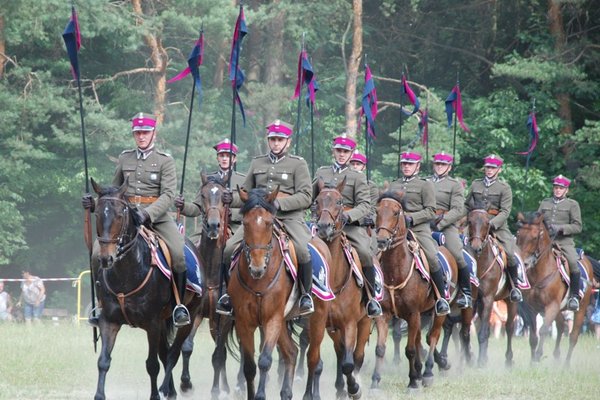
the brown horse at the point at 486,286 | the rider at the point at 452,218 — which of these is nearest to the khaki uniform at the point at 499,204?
the brown horse at the point at 486,286

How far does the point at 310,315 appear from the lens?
12.9 meters

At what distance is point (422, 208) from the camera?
16.3 metres

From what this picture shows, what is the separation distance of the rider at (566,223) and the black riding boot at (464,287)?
3.76 meters

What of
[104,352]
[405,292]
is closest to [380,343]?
[405,292]

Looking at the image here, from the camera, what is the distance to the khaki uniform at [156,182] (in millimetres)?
12633

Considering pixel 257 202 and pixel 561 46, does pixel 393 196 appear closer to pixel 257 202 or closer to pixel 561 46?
pixel 257 202

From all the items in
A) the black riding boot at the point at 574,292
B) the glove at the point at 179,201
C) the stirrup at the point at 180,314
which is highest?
the glove at the point at 179,201

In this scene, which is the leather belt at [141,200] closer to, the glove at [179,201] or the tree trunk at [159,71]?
the glove at [179,201]

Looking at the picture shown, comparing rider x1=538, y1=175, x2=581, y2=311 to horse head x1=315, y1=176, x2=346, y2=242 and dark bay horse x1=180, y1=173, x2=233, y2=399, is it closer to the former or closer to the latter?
dark bay horse x1=180, y1=173, x2=233, y2=399

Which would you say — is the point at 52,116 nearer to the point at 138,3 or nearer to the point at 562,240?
the point at 138,3

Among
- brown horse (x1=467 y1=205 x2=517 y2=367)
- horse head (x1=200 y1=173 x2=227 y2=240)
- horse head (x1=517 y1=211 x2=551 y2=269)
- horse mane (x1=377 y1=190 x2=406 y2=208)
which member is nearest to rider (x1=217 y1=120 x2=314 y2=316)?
horse head (x1=200 y1=173 x2=227 y2=240)

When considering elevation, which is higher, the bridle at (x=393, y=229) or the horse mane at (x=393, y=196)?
the horse mane at (x=393, y=196)

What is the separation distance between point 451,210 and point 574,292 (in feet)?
15.5

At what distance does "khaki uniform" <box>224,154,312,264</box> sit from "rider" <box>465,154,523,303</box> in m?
7.25
